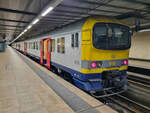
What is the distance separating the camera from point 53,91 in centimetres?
395

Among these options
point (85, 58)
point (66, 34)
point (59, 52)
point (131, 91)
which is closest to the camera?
point (85, 58)

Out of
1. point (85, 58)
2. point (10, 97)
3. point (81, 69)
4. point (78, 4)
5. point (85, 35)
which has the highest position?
point (78, 4)

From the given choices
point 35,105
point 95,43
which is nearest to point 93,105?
point 35,105

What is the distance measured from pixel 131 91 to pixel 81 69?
322 centimetres

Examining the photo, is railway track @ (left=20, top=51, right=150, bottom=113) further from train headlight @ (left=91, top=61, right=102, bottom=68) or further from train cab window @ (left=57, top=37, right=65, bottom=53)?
train cab window @ (left=57, top=37, right=65, bottom=53)

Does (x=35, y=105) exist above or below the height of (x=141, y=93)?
above

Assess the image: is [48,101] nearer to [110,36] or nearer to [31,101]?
[31,101]

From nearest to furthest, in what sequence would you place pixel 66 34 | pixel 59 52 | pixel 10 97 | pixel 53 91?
pixel 10 97, pixel 53 91, pixel 66 34, pixel 59 52

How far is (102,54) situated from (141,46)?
1008 cm

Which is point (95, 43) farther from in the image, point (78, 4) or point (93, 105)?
point (78, 4)

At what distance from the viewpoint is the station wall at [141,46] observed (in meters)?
11.7

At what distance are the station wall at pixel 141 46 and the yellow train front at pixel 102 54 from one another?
850cm

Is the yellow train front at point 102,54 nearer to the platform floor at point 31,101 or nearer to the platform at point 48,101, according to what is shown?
the platform at point 48,101

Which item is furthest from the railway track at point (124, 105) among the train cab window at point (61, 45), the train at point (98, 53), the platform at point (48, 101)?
the train cab window at point (61, 45)
